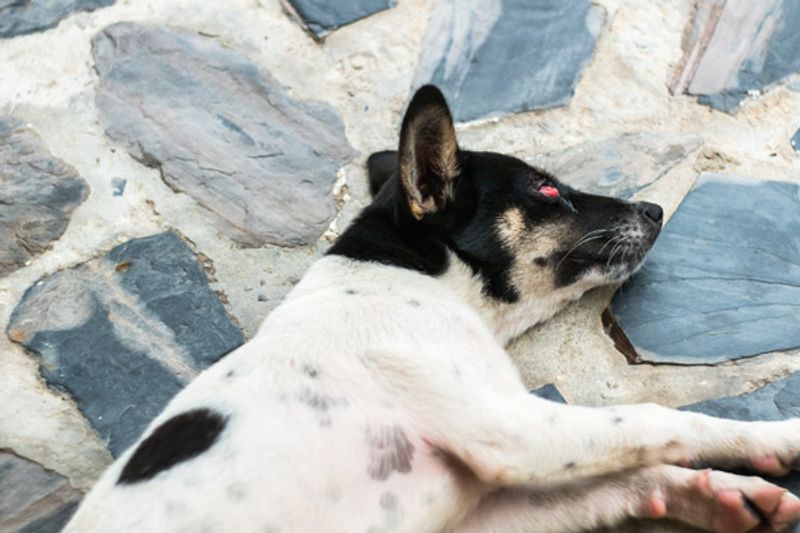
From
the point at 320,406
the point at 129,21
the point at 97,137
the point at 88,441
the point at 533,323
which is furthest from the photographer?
the point at 129,21

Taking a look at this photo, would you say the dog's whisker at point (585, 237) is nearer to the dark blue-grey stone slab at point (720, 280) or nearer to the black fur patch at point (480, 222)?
the black fur patch at point (480, 222)

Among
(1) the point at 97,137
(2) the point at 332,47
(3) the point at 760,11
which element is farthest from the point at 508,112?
(1) the point at 97,137

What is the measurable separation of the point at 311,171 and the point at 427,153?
2.37ft

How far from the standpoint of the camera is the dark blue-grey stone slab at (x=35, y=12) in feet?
14.2

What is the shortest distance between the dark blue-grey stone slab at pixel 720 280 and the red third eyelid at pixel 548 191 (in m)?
0.38

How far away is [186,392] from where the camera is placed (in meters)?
2.87

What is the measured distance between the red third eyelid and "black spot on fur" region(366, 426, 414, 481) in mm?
1098

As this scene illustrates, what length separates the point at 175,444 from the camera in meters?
2.65

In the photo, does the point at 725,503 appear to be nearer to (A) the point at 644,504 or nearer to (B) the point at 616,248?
(A) the point at 644,504

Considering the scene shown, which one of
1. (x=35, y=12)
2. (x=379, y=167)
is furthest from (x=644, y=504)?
(x=35, y=12)

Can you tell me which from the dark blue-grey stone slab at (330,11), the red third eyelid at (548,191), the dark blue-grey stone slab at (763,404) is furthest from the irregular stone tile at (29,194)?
the dark blue-grey stone slab at (763,404)

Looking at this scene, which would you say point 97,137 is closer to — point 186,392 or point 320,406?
point 186,392

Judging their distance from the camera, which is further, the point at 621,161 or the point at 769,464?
the point at 621,161

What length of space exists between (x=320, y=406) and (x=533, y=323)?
1003mm
